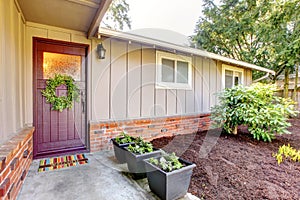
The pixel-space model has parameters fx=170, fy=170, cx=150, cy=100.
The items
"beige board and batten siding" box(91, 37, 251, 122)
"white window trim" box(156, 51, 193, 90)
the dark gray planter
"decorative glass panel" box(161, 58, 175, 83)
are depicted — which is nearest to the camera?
the dark gray planter

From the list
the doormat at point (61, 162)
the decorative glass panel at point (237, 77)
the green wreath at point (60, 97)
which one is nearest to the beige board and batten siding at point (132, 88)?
Answer: the green wreath at point (60, 97)

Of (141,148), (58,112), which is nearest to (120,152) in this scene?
(141,148)

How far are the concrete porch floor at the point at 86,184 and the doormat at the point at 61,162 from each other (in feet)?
0.35

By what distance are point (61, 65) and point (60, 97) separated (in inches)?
24.5

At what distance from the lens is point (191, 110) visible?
17.7 feet

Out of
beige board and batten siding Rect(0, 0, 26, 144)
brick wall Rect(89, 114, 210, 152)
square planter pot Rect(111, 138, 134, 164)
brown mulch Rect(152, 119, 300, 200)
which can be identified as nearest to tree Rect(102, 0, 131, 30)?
brick wall Rect(89, 114, 210, 152)

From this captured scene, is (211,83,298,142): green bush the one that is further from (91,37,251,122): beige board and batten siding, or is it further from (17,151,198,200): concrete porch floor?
(17,151,198,200): concrete porch floor

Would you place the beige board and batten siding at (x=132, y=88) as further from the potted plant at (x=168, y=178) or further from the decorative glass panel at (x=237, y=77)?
the decorative glass panel at (x=237, y=77)

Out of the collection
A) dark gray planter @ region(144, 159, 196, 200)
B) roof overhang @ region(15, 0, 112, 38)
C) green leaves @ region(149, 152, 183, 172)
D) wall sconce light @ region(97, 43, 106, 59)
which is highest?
roof overhang @ region(15, 0, 112, 38)

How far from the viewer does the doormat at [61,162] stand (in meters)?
2.76

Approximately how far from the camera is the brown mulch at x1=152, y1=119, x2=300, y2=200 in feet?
7.09

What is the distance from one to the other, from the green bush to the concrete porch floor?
3043 mm

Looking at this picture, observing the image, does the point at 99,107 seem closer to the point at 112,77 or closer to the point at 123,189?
the point at 112,77

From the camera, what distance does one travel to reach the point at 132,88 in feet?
13.4
